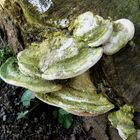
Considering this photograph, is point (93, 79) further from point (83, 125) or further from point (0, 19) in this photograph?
point (83, 125)

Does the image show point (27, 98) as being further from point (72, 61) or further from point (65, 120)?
point (72, 61)

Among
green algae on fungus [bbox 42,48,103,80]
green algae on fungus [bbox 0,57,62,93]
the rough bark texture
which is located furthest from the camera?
the rough bark texture

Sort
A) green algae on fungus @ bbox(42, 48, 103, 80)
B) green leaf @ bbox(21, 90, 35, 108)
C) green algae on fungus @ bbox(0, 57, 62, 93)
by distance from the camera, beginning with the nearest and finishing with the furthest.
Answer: green algae on fungus @ bbox(42, 48, 103, 80)
green algae on fungus @ bbox(0, 57, 62, 93)
green leaf @ bbox(21, 90, 35, 108)

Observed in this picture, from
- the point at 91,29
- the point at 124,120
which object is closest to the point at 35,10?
the point at 91,29

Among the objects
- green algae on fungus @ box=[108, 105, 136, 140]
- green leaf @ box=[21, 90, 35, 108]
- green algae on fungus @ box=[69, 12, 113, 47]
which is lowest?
green leaf @ box=[21, 90, 35, 108]

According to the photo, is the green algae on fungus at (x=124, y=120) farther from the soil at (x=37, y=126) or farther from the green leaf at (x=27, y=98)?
the green leaf at (x=27, y=98)

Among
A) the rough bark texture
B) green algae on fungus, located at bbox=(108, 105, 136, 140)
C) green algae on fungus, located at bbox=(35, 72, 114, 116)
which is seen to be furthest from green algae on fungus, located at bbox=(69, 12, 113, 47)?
green algae on fungus, located at bbox=(108, 105, 136, 140)

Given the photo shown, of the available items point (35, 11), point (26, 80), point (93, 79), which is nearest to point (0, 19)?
point (35, 11)

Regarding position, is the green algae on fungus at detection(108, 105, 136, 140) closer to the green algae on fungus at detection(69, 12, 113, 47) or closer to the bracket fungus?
the bracket fungus

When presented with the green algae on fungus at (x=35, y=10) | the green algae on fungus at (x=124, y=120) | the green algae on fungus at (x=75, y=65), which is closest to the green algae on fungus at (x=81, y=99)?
the green algae on fungus at (x=124, y=120)
